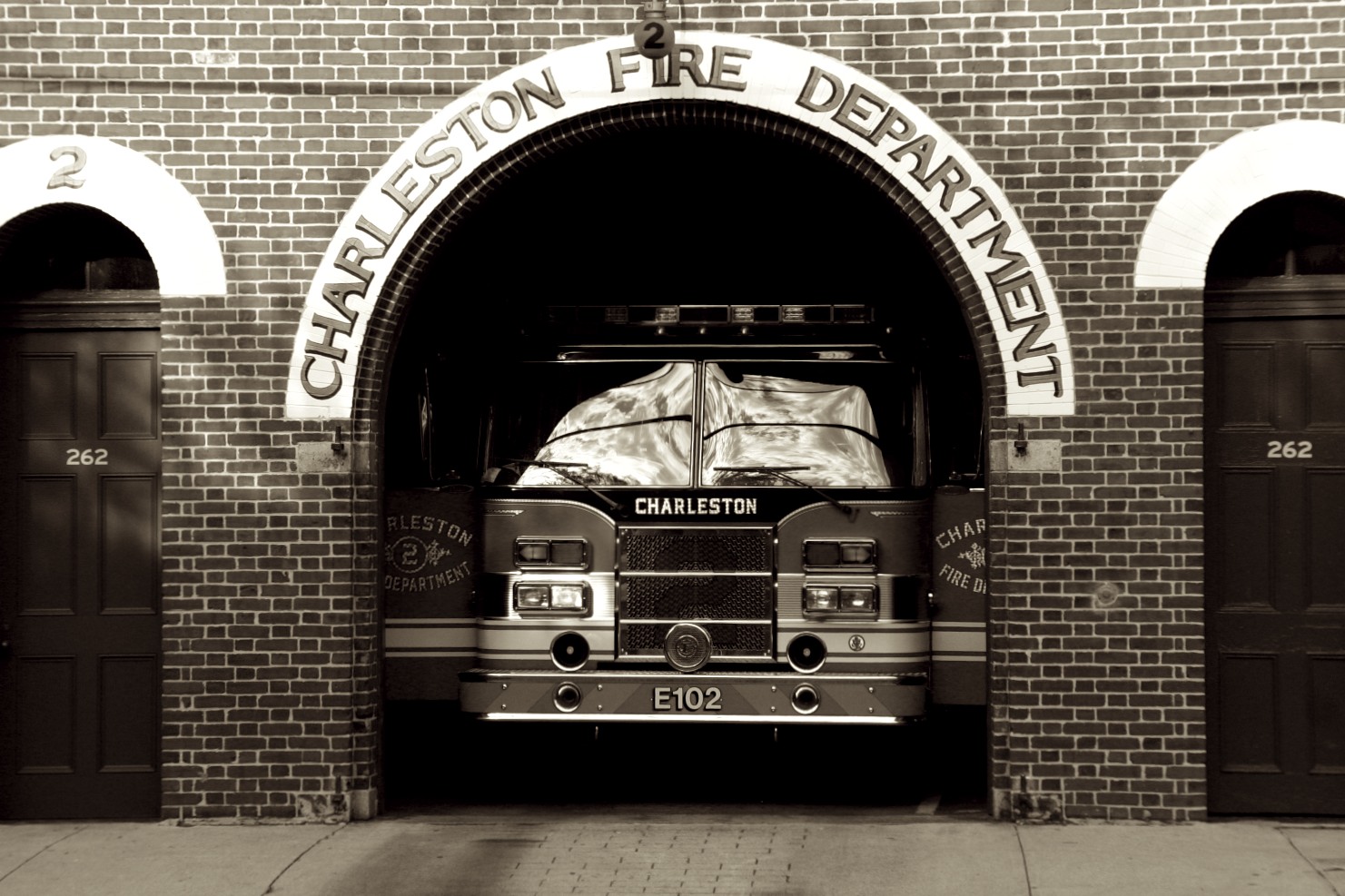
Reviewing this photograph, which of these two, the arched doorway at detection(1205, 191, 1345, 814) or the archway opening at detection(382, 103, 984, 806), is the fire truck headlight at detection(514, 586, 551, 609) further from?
the arched doorway at detection(1205, 191, 1345, 814)

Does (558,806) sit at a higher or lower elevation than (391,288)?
lower

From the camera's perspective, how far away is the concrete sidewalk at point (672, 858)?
714 centimetres

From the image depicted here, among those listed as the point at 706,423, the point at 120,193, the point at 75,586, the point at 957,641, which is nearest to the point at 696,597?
the point at 706,423

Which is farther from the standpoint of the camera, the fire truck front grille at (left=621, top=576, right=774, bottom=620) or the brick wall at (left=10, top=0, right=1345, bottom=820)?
the fire truck front grille at (left=621, top=576, right=774, bottom=620)

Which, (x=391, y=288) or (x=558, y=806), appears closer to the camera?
(x=391, y=288)

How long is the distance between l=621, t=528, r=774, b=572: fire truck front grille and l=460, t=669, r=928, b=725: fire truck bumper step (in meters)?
0.61

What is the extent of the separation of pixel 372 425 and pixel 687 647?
2.17 metres

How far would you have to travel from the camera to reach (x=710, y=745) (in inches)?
426

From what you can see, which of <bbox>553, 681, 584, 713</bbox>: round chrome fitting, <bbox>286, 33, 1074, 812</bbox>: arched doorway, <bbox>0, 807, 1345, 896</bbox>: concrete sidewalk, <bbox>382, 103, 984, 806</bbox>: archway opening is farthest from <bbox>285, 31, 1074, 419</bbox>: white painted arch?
<bbox>0, 807, 1345, 896</bbox>: concrete sidewalk

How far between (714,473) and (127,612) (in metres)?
3.42

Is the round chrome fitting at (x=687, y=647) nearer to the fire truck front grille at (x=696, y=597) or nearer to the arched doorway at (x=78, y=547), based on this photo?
the fire truck front grille at (x=696, y=597)

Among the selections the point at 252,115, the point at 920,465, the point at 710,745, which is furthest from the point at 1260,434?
the point at 252,115

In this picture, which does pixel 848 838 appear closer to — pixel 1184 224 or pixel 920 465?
pixel 920 465

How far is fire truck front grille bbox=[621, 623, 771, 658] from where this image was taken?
866 centimetres
